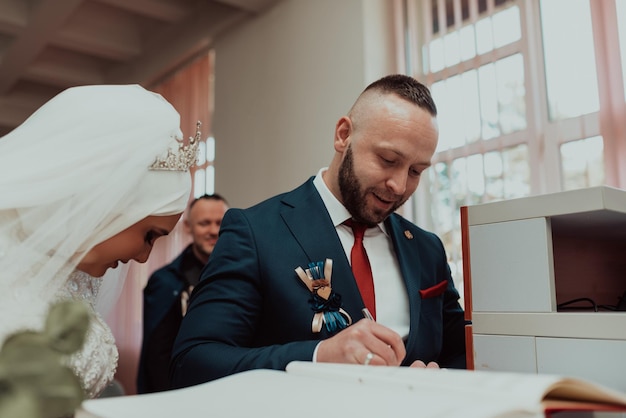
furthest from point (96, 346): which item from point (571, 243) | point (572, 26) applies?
point (572, 26)

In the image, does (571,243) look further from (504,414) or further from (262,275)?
(504,414)

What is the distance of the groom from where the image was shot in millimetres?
1246

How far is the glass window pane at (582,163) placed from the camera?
2309mm

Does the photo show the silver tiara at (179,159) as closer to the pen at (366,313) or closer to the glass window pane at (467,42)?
the pen at (366,313)

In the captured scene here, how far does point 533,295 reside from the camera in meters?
1.00

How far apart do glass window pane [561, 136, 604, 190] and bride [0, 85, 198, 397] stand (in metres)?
1.74

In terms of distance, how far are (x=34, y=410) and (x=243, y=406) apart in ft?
0.83

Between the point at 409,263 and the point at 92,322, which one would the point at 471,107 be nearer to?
the point at 409,263

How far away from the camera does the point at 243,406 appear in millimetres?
585

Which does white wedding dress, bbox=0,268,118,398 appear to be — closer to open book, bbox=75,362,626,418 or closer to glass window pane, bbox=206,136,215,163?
open book, bbox=75,362,626,418

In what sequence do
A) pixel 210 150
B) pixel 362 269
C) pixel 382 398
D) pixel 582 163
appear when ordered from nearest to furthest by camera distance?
pixel 382 398, pixel 362 269, pixel 582 163, pixel 210 150

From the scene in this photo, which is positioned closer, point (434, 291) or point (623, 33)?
point (434, 291)

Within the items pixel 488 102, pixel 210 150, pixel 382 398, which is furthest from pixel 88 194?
pixel 210 150

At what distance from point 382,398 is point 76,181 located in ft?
2.30
